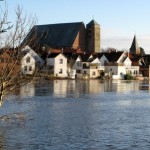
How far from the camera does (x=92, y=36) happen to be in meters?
114

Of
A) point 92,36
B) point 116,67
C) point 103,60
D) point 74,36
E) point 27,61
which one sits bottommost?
point 27,61

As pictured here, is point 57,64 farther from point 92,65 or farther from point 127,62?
point 127,62

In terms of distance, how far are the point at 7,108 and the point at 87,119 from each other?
530cm

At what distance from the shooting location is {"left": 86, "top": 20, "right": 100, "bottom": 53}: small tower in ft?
372

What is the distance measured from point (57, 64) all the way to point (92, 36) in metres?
36.6

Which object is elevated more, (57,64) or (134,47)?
(134,47)

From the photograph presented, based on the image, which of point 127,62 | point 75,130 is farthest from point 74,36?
point 75,130

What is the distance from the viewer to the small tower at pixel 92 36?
114 metres

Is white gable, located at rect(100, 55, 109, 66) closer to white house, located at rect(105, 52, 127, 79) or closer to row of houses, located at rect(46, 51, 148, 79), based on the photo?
row of houses, located at rect(46, 51, 148, 79)

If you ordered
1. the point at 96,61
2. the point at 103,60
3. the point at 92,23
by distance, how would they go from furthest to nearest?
1. the point at 92,23
2. the point at 103,60
3. the point at 96,61

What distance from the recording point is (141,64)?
4085 inches

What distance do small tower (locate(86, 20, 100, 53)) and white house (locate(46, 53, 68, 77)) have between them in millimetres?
33593

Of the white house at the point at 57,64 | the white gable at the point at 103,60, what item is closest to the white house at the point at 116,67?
the white gable at the point at 103,60

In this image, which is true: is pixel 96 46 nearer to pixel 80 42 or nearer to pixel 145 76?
pixel 80 42
